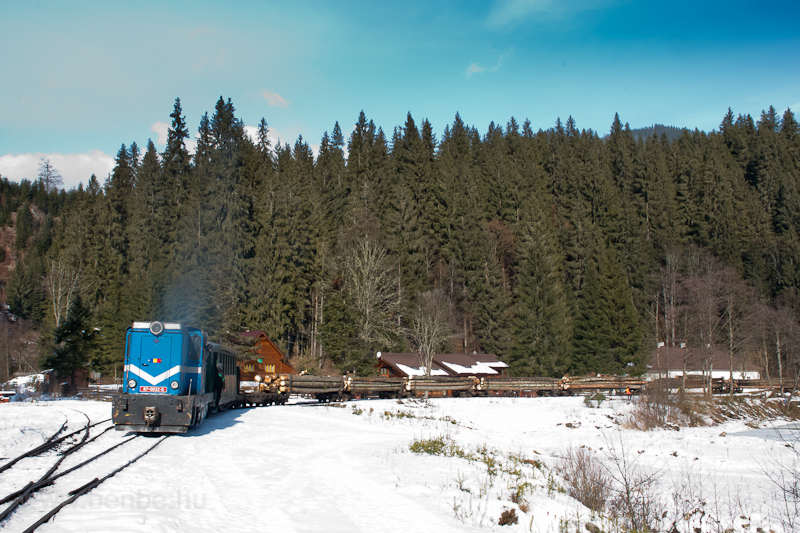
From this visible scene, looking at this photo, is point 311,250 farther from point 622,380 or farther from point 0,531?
point 0,531

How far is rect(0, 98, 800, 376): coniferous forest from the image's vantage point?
52.9 meters

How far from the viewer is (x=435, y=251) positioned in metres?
68.8

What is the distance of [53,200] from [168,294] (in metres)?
117

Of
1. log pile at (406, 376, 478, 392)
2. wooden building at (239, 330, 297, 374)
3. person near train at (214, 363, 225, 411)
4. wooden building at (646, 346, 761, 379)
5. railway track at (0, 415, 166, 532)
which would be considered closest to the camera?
railway track at (0, 415, 166, 532)

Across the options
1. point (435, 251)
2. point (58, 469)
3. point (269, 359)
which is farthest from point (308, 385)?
point (435, 251)

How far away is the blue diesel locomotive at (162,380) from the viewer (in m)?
15.7

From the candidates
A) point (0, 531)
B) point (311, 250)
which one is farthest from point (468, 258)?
point (0, 531)

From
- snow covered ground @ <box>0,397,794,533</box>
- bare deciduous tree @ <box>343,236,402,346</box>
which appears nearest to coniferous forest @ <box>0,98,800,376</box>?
bare deciduous tree @ <box>343,236,402,346</box>

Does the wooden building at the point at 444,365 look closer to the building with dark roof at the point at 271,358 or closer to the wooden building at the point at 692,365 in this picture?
the building with dark roof at the point at 271,358

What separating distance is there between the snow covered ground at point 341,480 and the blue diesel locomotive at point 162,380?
1.94 ft

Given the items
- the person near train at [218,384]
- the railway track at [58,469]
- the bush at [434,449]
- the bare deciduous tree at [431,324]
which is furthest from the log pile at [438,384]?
the railway track at [58,469]

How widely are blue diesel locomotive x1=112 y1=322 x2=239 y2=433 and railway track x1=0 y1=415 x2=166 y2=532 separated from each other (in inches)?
24.2

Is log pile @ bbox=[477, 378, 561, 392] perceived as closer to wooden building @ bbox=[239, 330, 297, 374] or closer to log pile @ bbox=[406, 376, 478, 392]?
log pile @ bbox=[406, 376, 478, 392]

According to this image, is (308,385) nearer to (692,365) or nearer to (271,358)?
(271,358)
